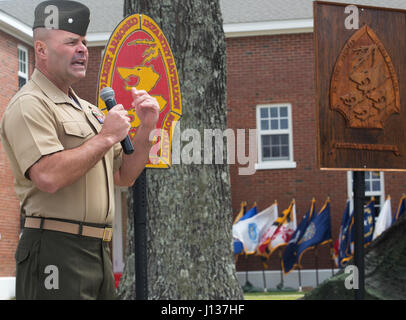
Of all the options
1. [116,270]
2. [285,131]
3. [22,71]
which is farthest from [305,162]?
[22,71]

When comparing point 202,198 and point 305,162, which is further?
point 305,162

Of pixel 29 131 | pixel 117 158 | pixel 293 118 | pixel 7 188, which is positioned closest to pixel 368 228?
pixel 293 118

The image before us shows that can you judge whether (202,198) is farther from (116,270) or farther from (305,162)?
(116,270)

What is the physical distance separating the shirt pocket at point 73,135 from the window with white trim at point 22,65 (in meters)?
16.9

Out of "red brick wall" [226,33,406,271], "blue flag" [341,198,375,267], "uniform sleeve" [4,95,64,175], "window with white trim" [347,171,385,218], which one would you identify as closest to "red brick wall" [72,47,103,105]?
"red brick wall" [226,33,406,271]

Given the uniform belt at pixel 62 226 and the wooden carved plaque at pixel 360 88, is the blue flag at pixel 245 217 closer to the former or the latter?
the wooden carved plaque at pixel 360 88

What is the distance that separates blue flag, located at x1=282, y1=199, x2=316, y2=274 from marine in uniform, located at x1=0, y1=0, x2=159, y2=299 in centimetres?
1516

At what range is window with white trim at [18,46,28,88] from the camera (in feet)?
62.9

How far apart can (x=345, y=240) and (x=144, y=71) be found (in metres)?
14.1

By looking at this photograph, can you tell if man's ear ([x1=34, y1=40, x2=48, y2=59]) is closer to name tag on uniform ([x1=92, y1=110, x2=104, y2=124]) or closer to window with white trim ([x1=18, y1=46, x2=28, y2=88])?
name tag on uniform ([x1=92, y1=110, x2=104, y2=124])

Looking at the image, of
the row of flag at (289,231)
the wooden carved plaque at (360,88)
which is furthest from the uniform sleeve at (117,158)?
the row of flag at (289,231)

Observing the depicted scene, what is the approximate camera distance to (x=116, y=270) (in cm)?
2047
